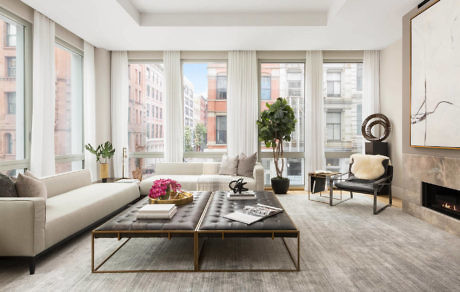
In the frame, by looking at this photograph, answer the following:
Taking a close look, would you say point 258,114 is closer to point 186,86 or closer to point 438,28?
point 186,86

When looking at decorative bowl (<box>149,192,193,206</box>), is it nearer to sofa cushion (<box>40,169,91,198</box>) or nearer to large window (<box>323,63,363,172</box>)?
sofa cushion (<box>40,169,91,198</box>)

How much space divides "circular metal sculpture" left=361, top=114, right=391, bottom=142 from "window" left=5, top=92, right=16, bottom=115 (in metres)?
6.08

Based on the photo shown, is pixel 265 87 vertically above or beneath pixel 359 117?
above

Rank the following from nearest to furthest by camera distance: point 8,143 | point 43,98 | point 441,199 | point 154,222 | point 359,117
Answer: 1. point 154,222
2. point 441,199
3. point 8,143
4. point 43,98
5. point 359,117

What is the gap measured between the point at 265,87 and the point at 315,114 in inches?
49.4

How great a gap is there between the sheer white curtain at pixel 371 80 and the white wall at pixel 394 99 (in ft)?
0.42

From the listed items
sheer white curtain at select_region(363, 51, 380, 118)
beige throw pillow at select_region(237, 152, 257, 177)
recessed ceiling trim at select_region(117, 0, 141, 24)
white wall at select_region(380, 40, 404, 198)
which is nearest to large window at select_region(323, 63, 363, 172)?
sheer white curtain at select_region(363, 51, 380, 118)

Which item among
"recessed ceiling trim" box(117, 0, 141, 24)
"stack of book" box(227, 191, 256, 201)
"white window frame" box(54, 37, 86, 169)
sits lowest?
"stack of book" box(227, 191, 256, 201)

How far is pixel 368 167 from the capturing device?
460cm

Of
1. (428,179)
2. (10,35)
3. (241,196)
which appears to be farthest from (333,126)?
(10,35)

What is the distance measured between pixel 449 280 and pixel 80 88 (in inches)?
245

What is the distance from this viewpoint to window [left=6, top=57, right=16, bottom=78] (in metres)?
3.81

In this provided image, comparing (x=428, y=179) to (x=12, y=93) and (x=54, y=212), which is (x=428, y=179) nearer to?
(x=54, y=212)

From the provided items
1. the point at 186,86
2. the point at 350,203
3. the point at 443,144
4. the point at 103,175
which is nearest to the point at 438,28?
the point at 443,144
